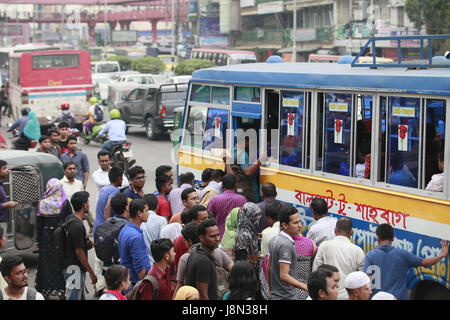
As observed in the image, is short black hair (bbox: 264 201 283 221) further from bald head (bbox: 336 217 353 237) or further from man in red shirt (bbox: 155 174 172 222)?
man in red shirt (bbox: 155 174 172 222)

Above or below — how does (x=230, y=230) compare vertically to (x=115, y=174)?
below

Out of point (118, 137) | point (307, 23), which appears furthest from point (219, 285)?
point (307, 23)

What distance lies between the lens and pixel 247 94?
32.3ft

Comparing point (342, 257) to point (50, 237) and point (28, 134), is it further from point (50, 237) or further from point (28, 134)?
point (28, 134)

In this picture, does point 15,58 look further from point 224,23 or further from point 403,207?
point 224,23

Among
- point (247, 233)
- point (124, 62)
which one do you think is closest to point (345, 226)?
point (247, 233)

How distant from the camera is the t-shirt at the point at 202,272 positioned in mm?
5785

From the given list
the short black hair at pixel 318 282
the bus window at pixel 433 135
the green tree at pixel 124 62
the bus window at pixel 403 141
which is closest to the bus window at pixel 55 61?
the bus window at pixel 403 141

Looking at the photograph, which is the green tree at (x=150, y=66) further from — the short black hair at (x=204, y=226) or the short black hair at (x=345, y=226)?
the short black hair at (x=204, y=226)

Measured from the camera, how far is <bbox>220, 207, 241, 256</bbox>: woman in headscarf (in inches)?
295

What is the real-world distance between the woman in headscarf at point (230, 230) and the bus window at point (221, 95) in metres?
2.99

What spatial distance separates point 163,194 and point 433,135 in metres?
3.08

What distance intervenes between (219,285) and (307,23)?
51.1 metres

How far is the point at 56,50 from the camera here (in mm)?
28109
